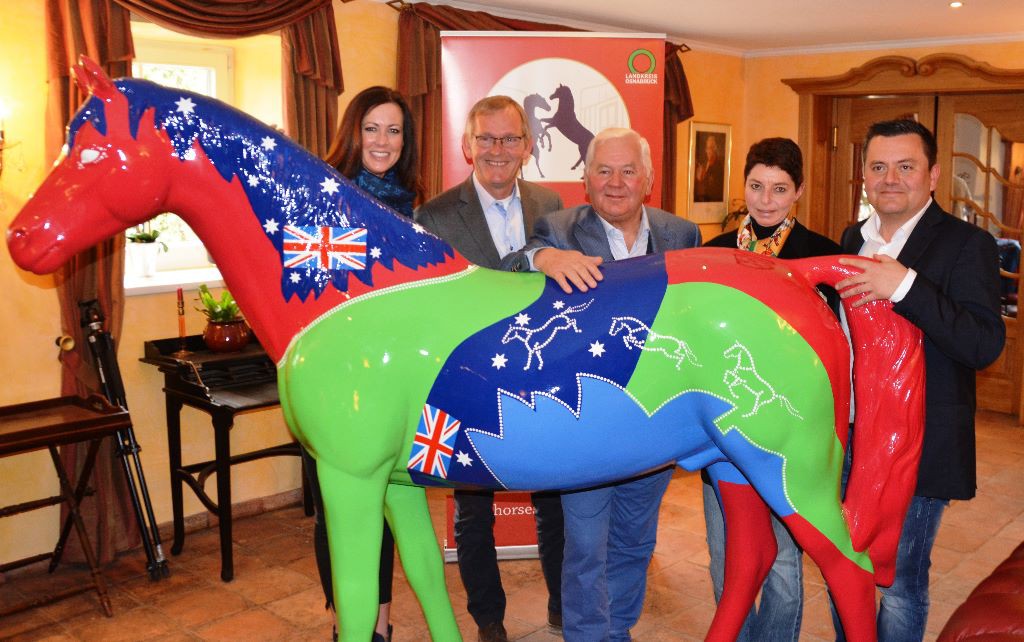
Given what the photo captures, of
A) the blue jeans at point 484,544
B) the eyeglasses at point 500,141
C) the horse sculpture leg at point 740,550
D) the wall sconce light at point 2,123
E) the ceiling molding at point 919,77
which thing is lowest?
the blue jeans at point 484,544

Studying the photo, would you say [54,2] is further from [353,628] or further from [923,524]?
[923,524]

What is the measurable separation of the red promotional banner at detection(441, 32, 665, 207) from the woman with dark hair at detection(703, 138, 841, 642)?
5.14ft

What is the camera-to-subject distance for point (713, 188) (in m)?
7.94

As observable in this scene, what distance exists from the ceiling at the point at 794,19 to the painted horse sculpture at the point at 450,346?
4127 mm

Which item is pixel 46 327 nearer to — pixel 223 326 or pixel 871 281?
pixel 223 326

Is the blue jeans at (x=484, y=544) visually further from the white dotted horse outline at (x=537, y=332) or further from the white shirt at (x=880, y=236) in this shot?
the white dotted horse outline at (x=537, y=332)

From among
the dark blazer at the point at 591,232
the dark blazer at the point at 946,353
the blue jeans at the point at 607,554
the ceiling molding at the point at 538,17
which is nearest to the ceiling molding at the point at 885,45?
the ceiling molding at the point at 538,17

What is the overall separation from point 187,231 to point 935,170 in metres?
3.85

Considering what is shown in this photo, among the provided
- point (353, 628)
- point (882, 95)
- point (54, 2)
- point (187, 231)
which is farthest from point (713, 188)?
point (353, 628)

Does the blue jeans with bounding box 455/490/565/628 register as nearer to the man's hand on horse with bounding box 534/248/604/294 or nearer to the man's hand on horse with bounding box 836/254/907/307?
the man's hand on horse with bounding box 534/248/604/294

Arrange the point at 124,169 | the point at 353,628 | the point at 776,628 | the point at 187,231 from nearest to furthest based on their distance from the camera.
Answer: the point at 124,169 < the point at 353,628 < the point at 776,628 < the point at 187,231

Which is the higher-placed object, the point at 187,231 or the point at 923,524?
the point at 187,231

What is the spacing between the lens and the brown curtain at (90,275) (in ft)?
12.4

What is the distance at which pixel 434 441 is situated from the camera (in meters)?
1.80
